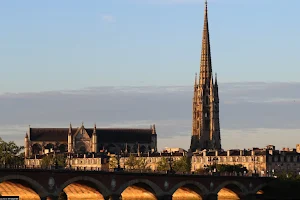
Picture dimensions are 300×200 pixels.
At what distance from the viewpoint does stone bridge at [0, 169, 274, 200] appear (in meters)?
148

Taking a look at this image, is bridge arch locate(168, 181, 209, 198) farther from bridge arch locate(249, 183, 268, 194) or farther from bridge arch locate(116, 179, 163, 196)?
bridge arch locate(249, 183, 268, 194)

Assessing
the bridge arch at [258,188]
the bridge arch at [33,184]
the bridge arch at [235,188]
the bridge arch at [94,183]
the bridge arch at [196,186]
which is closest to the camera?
the bridge arch at [33,184]

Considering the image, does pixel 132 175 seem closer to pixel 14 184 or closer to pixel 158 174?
pixel 158 174

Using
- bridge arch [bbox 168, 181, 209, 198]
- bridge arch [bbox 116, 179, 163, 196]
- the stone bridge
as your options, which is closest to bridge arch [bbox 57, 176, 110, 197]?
the stone bridge

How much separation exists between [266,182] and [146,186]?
33596mm

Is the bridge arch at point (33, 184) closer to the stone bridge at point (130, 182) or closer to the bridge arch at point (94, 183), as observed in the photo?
the stone bridge at point (130, 182)

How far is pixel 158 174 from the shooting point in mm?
170750

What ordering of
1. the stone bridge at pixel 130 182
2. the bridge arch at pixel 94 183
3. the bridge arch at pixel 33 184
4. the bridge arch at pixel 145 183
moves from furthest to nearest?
the bridge arch at pixel 145 183, the bridge arch at pixel 94 183, the stone bridge at pixel 130 182, the bridge arch at pixel 33 184

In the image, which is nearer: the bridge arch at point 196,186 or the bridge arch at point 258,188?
the bridge arch at point 196,186

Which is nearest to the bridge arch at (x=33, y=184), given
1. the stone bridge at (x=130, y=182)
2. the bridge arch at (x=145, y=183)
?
the stone bridge at (x=130, y=182)

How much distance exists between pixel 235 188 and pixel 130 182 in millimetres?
33360

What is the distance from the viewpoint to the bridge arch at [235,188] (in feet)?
602

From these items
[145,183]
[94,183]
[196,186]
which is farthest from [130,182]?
[196,186]

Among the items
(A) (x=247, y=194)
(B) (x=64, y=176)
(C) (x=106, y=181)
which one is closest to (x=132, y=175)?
(C) (x=106, y=181)
